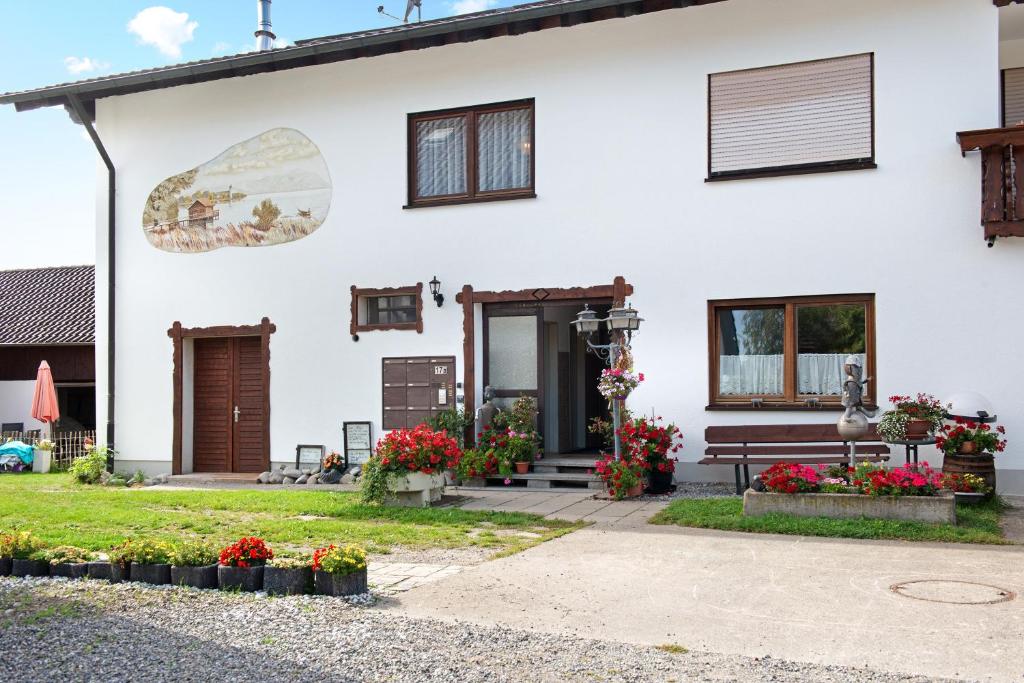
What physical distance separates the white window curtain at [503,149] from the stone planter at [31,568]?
26.7 ft

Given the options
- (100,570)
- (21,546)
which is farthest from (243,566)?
(21,546)

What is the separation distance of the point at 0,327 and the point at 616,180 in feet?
67.0

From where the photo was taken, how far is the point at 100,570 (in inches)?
273

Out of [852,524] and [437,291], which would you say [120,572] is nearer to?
[852,524]

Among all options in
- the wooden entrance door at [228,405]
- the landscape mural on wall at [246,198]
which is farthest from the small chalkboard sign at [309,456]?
the landscape mural on wall at [246,198]

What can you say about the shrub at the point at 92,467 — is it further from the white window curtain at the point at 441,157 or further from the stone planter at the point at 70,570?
the stone planter at the point at 70,570

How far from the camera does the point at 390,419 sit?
14109 mm

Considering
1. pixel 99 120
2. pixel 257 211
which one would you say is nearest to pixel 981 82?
pixel 257 211

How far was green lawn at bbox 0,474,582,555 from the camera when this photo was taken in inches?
345

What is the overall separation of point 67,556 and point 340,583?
90.7 inches

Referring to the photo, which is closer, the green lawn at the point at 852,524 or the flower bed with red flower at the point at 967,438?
the green lawn at the point at 852,524

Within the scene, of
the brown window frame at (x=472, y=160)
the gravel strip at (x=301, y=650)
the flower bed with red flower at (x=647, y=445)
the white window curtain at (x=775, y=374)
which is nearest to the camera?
the gravel strip at (x=301, y=650)

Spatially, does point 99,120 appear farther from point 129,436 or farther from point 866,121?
point 866,121

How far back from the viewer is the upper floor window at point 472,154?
13562 millimetres
